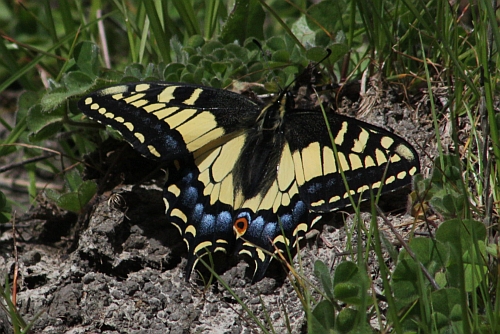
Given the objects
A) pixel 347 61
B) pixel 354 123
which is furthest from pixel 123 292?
pixel 347 61

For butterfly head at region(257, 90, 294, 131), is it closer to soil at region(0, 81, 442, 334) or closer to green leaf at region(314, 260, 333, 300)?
soil at region(0, 81, 442, 334)

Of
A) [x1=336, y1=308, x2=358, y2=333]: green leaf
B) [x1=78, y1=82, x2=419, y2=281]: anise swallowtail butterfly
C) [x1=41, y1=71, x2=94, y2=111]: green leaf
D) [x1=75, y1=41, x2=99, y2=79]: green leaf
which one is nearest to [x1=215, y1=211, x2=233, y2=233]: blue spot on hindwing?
[x1=78, y1=82, x2=419, y2=281]: anise swallowtail butterfly

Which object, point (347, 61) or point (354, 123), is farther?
point (347, 61)

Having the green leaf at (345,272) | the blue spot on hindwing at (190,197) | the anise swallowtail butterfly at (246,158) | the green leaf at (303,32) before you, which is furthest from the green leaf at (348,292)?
the green leaf at (303,32)

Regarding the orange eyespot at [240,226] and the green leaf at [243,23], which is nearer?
the orange eyespot at [240,226]

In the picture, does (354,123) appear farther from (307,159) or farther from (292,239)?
(292,239)

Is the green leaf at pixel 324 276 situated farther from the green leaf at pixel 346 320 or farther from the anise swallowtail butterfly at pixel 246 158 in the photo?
the anise swallowtail butterfly at pixel 246 158
